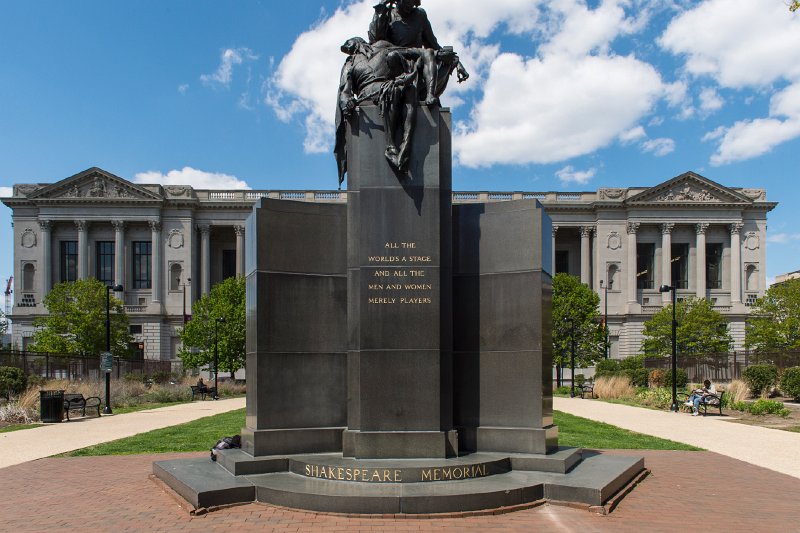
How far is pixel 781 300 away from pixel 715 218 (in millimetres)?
33057

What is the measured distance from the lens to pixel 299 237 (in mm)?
11477

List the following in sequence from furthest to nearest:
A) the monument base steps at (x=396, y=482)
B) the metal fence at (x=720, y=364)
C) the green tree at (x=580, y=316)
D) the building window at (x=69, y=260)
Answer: the building window at (x=69, y=260) → the green tree at (x=580, y=316) → the metal fence at (x=720, y=364) → the monument base steps at (x=396, y=482)

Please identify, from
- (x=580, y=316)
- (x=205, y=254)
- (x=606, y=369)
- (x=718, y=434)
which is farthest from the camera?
(x=205, y=254)

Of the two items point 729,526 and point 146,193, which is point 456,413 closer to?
point 729,526

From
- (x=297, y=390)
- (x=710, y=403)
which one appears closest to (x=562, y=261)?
(x=710, y=403)

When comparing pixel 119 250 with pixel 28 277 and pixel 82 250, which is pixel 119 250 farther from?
pixel 28 277

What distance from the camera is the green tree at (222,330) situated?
5606 cm

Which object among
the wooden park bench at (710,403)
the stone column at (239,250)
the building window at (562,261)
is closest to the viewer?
the wooden park bench at (710,403)

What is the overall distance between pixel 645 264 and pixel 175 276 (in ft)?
204

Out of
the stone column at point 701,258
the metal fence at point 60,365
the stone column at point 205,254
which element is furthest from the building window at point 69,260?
the stone column at point 701,258

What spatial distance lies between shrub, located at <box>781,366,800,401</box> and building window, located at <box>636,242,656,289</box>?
57.9 m

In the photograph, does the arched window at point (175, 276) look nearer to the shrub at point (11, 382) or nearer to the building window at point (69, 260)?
the building window at point (69, 260)

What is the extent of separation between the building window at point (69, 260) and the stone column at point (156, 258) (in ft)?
34.1

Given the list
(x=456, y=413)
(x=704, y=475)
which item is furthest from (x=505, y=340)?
(x=704, y=475)
